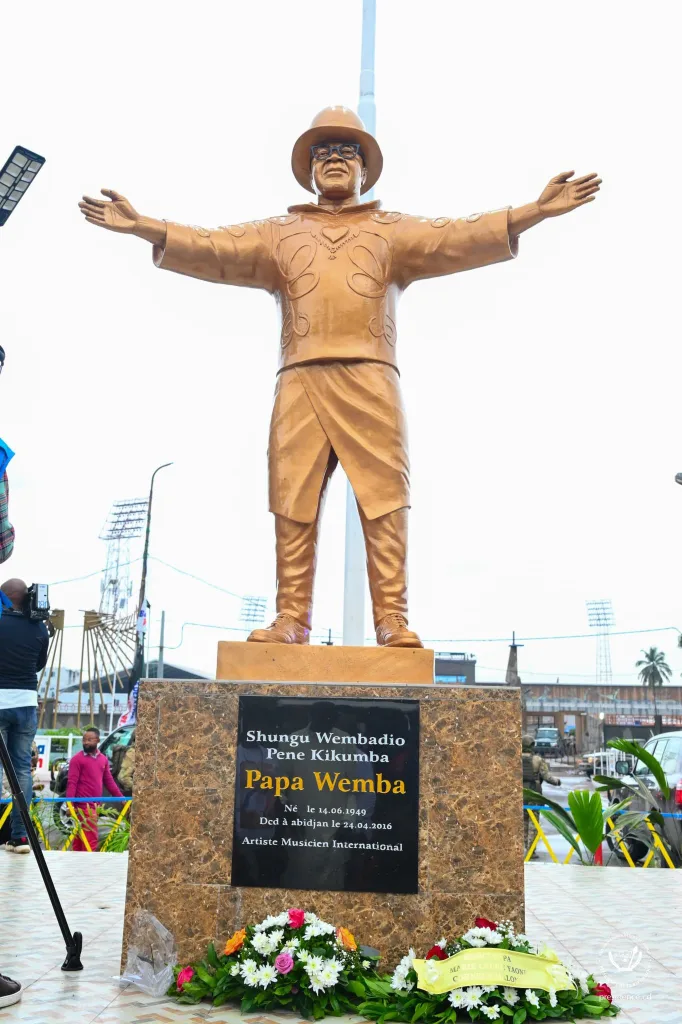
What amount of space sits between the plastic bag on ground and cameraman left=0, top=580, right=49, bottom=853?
8.79 feet

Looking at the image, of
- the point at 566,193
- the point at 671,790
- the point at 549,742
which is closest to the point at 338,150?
the point at 566,193

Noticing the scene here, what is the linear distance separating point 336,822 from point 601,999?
106cm

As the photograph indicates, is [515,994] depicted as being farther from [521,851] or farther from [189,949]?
[189,949]

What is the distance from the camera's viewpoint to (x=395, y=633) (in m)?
3.97

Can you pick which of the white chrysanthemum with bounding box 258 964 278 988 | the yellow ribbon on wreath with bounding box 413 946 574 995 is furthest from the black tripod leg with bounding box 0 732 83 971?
the yellow ribbon on wreath with bounding box 413 946 574 995

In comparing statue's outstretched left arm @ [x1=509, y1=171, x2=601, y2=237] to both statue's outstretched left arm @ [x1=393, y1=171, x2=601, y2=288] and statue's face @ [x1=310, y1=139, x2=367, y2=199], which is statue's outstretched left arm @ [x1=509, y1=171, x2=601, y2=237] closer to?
statue's outstretched left arm @ [x1=393, y1=171, x2=601, y2=288]

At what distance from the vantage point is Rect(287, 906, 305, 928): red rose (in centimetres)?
316

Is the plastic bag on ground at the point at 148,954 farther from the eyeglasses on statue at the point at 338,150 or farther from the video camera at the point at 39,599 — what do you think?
the eyeglasses on statue at the point at 338,150

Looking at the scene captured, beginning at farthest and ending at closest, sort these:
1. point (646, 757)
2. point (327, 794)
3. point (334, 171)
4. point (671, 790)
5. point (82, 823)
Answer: point (82, 823), point (671, 790), point (646, 757), point (334, 171), point (327, 794)

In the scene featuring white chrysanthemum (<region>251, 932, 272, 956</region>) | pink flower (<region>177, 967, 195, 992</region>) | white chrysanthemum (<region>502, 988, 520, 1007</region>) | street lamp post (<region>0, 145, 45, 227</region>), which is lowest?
pink flower (<region>177, 967, 195, 992</region>)

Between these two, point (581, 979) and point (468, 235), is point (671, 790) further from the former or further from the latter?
point (468, 235)

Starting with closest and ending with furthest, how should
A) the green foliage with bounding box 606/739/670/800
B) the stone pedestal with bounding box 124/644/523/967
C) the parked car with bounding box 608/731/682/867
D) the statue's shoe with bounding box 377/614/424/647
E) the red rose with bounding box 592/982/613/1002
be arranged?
the red rose with bounding box 592/982/613/1002 < the stone pedestal with bounding box 124/644/523/967 < the statue's shoe with bounding box 377/614/424/647 < the green foliage with bounding box 606/739/670/800 < the parked car with bounding box 608/731/682/867

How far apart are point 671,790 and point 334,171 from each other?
5925 millimetres

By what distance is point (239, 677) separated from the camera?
3756mm
